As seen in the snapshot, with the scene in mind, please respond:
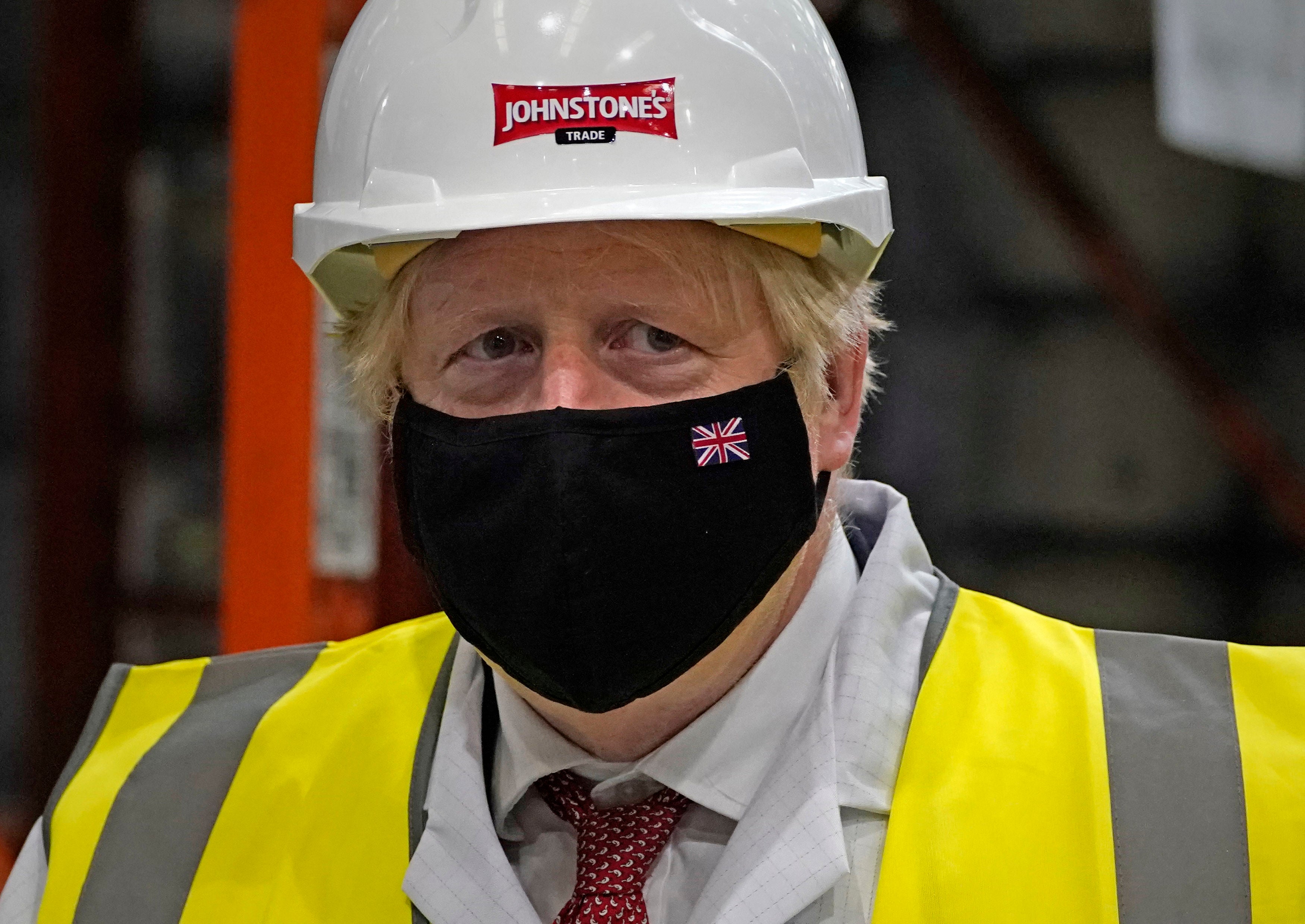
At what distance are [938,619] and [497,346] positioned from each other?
0.64 m

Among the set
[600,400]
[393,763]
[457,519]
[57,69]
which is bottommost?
[393,763]

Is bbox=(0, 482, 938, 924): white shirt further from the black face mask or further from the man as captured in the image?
the black face mask

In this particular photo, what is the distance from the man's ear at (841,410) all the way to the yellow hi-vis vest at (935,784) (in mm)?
242

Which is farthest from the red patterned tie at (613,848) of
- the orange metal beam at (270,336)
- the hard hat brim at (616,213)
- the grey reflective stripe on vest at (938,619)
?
the orange metal beam at (270,336)

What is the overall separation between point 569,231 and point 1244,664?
927 millimetres

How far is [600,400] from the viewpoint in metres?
1.54

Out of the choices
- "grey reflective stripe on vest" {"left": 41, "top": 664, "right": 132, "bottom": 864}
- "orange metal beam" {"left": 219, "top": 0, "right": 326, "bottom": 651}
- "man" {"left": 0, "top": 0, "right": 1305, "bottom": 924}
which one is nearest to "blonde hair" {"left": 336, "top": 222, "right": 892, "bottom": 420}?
"man" {"left": 0, "top": 0, "right": 1305, "bottom": 924}

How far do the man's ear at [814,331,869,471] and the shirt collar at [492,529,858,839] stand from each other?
0.12 m

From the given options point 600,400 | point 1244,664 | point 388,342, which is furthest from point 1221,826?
point 388,342

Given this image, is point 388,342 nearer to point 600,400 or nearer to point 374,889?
point 600,400

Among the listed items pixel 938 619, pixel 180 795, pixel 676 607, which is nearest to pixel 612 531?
pixel 676 607

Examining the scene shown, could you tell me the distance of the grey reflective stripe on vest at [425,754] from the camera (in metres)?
1.71

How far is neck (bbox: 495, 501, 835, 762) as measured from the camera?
1.62m

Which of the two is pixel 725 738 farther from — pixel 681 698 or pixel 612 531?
pixel 612 531
